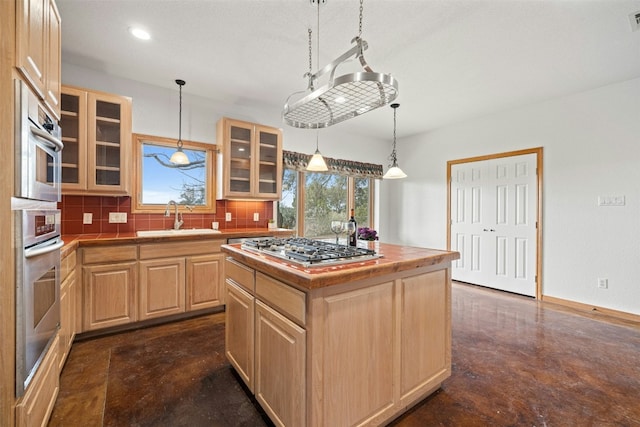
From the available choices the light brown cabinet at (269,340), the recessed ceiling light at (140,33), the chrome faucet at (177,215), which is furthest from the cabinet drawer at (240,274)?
the recessed ceiling light at (140,33)

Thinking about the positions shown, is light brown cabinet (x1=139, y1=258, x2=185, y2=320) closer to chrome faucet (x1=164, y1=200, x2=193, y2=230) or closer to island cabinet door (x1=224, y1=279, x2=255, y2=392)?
chrome faucet (x1=164, y1=200, x2=193, y2=230)

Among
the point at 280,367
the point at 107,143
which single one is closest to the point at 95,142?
the point at 107,143

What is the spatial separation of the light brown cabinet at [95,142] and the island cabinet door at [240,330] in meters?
1.81

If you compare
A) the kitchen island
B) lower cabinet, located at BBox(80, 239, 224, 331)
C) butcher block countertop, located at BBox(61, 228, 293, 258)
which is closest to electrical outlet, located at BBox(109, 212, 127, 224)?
butcher block countertop, located at BBox(61, 228, 293, 258)

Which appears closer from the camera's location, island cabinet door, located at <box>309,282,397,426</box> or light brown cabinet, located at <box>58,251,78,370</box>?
island cabinet door, located at <box>309,282,397,426</box>

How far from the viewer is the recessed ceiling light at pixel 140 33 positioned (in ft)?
7.45

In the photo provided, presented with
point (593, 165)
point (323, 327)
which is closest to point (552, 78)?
point (593, 165)

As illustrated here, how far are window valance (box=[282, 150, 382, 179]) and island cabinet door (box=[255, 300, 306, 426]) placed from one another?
287 centimetres

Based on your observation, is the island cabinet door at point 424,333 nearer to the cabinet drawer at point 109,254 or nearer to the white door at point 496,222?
the cabinet drawer at point 109,254

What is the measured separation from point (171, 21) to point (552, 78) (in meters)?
3.69

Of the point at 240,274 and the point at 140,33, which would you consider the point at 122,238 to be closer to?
the point at 240,274

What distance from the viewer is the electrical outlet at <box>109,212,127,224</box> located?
3.03 metres

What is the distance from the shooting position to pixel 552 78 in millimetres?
3053

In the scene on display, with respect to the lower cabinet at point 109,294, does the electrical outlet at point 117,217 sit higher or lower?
higher
